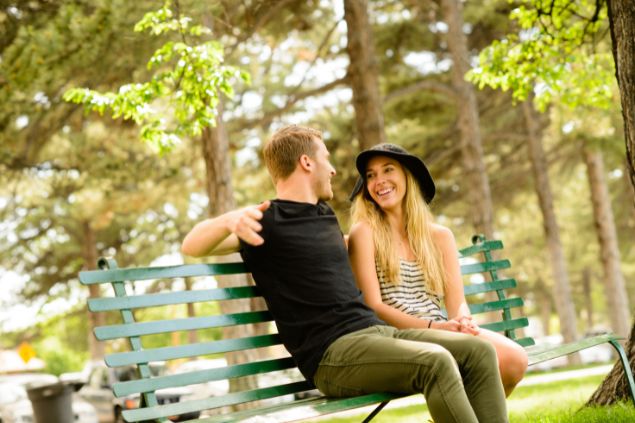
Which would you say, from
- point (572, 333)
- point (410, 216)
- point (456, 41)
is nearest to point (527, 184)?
point (572, 333)

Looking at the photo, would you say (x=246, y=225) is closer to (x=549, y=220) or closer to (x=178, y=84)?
(x=178, y=84)

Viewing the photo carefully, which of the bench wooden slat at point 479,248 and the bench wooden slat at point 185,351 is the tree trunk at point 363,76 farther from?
the bench wooden slat at point 185,351

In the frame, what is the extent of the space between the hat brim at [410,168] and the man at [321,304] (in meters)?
0.55

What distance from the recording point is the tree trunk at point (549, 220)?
2033 centimetres

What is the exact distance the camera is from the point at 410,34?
65.1 feet

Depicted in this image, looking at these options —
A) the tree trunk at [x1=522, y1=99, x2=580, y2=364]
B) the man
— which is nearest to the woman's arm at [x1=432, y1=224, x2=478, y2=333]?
the man

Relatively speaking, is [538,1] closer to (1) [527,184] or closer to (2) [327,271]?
(2) [327,271]

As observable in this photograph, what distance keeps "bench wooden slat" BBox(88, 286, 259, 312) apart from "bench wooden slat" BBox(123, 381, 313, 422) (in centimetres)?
45

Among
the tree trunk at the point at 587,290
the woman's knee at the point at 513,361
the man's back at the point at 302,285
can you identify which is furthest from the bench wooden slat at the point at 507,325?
the tree trunk at the point at 587,290

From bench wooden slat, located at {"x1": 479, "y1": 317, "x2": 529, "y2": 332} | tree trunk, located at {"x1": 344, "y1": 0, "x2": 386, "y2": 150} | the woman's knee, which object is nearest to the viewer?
the woman's knee

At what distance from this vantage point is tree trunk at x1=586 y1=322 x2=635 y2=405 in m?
5.45

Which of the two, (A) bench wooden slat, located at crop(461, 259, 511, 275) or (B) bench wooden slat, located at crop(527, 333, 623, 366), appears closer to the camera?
(B) bench wooden slat, located at crop(527, 333, 623, 366)

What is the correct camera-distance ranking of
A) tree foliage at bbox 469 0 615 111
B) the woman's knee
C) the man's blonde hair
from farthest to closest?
tree foliage at bbox 469 0 615 111
the woman's knee
the man's blonde hair

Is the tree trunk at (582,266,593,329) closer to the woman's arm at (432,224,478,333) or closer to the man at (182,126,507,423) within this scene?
the woman's arm at (432,224,478,333)
